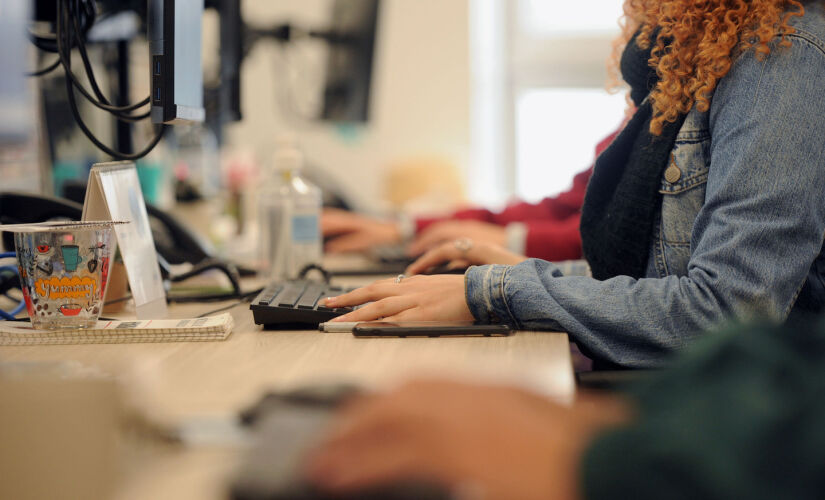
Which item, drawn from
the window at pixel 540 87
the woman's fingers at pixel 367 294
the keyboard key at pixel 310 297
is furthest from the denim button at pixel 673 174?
the window at pixel 540 87

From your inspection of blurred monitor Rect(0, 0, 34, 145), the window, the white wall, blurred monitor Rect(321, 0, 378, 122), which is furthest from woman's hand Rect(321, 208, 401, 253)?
the window

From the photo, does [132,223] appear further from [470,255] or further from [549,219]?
[549,219]

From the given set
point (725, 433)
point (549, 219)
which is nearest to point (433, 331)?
point (725, 433)

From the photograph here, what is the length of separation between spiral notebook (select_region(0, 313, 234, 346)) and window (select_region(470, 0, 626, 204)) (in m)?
2.84

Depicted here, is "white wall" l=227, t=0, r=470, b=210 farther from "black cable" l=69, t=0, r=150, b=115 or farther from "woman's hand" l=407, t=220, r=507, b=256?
"black cable" l=69, t=0, r=150, b=115

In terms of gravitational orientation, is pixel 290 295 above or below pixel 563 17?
below

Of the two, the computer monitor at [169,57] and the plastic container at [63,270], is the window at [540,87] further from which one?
the plastic container at [63,270]

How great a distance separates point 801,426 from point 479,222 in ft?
5.55

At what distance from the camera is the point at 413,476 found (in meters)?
0.40

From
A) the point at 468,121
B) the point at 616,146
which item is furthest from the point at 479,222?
the point at 468,121

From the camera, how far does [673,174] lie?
990 millimetres

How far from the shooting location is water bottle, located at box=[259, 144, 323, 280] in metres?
1.39

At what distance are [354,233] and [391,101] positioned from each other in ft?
5.70

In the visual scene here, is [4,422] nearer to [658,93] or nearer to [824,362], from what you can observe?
[824,362]
